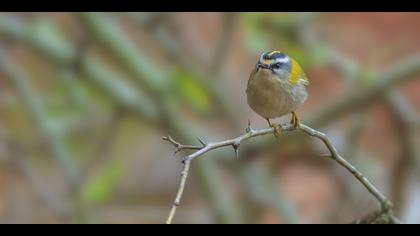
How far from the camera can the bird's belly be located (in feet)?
6.83

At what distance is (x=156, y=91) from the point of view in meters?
4.39

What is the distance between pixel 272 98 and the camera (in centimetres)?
212

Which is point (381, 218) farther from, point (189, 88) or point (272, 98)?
point (189, 88)

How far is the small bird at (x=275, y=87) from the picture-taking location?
2088 millimetres

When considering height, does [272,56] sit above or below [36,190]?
above

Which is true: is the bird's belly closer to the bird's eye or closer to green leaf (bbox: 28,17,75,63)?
the bird's eye

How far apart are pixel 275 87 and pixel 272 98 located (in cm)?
5

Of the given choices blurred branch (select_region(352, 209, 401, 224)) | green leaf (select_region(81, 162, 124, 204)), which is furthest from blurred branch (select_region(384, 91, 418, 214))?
blurred branch (select_region(352, 209, 401, 224))

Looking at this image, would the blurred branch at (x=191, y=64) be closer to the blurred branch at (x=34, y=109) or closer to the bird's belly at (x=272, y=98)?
the blurred branch at (x=34, y=109)

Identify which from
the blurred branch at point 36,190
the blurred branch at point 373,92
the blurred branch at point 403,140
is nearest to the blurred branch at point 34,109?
the blurred branch at point 36,190

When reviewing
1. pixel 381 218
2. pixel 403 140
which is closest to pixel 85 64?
pixel 403 140
